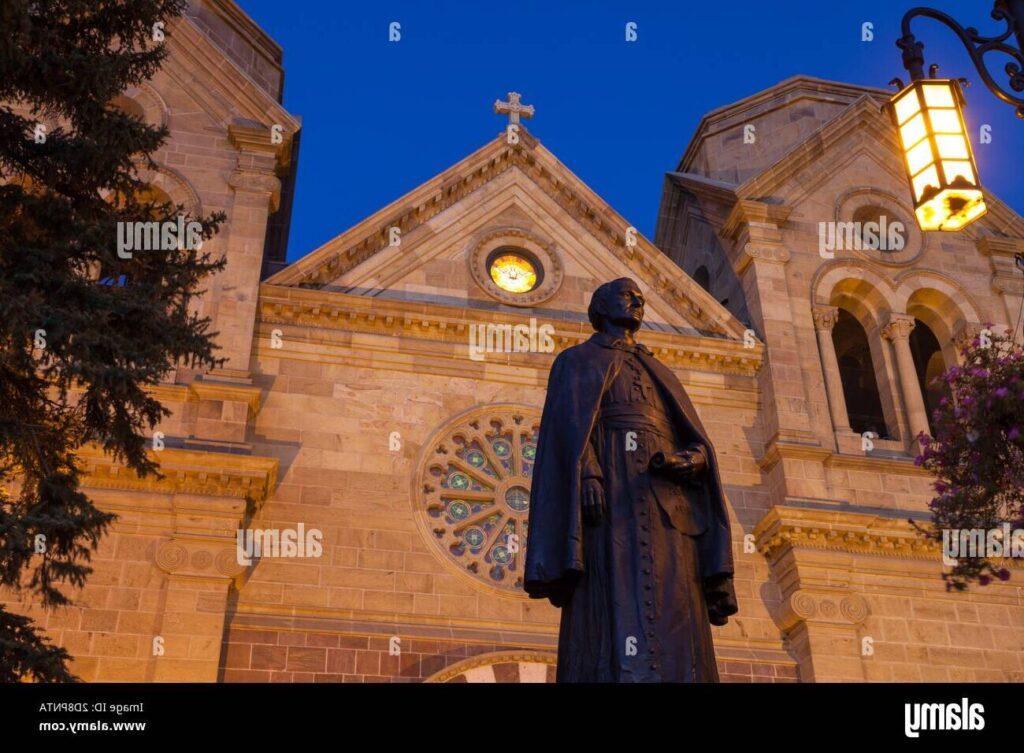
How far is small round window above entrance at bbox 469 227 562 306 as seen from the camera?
66.6 ft

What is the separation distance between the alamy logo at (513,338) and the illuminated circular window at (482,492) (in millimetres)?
1029

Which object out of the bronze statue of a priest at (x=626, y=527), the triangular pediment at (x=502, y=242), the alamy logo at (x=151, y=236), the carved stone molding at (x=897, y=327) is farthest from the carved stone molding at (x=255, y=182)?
the bronze statue of a priest at (x=626, y=527)

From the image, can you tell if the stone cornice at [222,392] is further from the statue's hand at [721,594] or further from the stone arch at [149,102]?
the statue's hand at [721,594]

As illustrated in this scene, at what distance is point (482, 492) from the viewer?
18.3 metres

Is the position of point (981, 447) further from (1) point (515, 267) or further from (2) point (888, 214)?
(2) point (888, 214)

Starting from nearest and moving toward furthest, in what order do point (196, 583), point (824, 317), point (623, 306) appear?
point (623, 306), point (196, 583), point (824, 317)

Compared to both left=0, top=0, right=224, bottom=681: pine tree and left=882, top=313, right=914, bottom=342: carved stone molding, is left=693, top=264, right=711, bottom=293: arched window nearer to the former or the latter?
left=882, top=313, right=914, bottom=342: carved stone molding

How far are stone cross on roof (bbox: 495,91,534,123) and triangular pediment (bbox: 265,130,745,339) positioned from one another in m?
0.61

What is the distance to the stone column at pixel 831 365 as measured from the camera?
20.2m

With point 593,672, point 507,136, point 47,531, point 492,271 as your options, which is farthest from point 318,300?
point 593,672

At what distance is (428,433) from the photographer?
18.4 meters
